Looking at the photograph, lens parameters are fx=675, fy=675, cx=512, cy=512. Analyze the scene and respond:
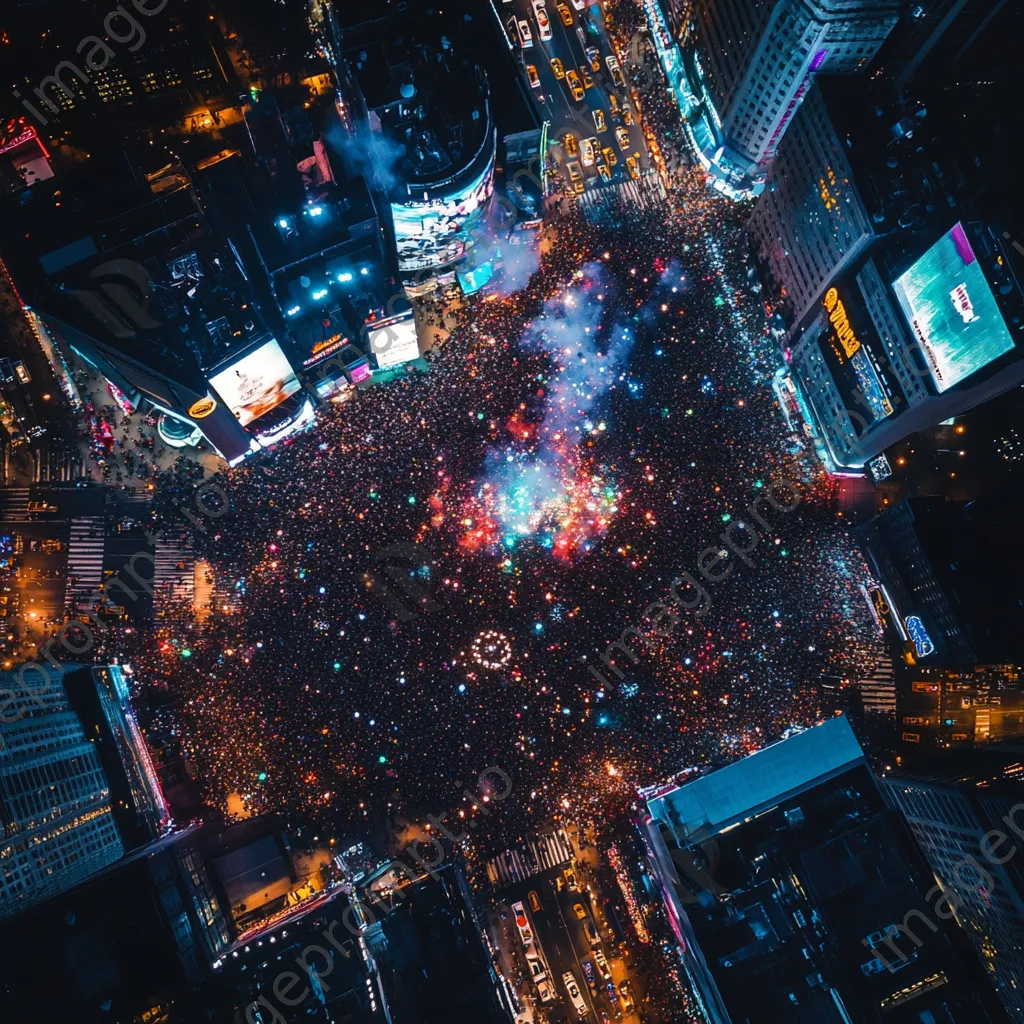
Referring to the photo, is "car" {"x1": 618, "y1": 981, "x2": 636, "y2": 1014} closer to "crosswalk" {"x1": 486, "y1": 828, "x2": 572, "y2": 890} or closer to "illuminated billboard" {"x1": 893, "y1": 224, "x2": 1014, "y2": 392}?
"crosswalk" {"x1": 486, "y1": 828, "x2": 572, "y2": 890}

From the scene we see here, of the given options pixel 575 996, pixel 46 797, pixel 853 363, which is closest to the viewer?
pixel 46 797

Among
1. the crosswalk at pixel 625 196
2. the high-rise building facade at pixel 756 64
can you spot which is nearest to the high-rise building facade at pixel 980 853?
the high-rise building facade at pixel 756 64

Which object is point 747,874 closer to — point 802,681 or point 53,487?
point 802,681

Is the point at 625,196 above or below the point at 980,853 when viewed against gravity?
above

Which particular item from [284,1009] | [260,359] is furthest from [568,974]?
[260,359]
